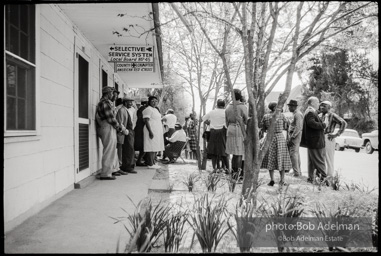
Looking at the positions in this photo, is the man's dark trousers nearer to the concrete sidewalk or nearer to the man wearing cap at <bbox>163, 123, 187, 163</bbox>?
the concrete sidewalk

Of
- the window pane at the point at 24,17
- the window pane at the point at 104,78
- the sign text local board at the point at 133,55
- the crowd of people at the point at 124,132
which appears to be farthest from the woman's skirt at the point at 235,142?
the window pane at the point at 24,17

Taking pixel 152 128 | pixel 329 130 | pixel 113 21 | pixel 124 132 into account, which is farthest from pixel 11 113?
pixel 329 130

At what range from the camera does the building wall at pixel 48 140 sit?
3.88 meters

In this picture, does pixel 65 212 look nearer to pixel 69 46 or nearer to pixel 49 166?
pixel 49 166

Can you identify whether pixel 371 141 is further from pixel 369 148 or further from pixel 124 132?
pixel 124 132

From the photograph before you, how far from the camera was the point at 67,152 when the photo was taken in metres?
5.84

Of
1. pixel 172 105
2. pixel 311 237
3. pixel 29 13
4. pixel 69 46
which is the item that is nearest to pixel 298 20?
pixel 311 237

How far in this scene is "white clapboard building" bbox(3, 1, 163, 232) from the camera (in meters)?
3.94

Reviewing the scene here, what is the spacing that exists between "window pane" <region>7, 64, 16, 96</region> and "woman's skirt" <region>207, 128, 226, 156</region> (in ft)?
15.7

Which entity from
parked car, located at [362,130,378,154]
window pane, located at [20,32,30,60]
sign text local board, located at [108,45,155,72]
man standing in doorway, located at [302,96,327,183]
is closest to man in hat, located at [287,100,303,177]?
man standing in doorway, located at [302,96,327,183]

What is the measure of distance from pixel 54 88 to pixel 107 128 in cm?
206

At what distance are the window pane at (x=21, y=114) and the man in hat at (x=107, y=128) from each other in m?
2.75

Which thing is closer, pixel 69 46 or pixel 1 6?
pixel 1 6

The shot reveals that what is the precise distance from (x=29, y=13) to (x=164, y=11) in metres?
3.43
